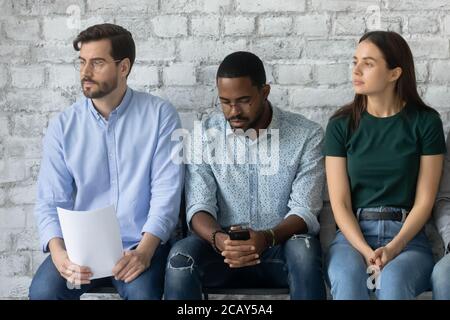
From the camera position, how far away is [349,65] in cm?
315

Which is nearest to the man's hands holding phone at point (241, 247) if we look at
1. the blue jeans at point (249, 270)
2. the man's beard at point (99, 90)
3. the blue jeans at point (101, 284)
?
the blue jeans at point (249, 270)

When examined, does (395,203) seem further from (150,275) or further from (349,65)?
(150,275)

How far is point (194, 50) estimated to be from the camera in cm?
318

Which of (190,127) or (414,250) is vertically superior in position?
(190,127)

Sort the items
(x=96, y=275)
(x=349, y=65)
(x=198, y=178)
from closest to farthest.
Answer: (x=96, y=275)
(x=198, y=178)
(x=349, y=65)

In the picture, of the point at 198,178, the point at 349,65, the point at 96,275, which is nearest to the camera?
the point at 96,275

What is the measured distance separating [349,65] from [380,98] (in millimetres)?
332

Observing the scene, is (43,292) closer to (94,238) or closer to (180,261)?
(94,238)

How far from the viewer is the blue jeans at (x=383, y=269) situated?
2.55 metres

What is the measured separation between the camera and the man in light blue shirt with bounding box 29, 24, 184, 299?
2.89 meters

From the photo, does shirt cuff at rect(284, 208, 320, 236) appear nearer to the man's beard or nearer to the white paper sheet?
the white paper sheet

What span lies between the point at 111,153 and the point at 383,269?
3.30 ft

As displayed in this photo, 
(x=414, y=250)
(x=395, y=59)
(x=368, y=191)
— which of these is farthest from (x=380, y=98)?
(x=414, y=250)

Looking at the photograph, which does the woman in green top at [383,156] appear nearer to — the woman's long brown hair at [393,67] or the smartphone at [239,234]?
the woman's long brown hair at [393,67]
